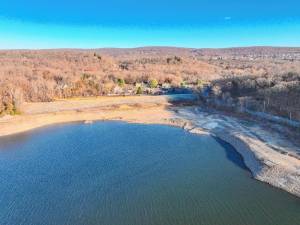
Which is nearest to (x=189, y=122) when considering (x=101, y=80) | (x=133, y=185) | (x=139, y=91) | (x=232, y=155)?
(x=232, y=155)

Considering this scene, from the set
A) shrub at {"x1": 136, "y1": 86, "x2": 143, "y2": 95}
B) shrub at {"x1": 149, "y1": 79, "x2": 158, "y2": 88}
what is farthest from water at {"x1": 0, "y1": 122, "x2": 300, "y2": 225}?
shrub at {"x1": 149, "y1": 79, "x2": 158, "y2": 88}

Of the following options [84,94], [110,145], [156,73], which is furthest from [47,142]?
[156,73]

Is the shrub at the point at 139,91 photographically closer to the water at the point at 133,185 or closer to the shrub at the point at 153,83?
the shrub at the point at 153,83

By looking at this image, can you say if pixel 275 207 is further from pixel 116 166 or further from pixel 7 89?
pixel 7 89

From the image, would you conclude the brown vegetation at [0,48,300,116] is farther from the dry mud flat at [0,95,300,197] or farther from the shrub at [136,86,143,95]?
the dry mud flat at [0,95,300,197]

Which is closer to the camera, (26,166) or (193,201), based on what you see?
(193,201)

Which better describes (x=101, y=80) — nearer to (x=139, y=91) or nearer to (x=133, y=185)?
(x=139, y=91)
